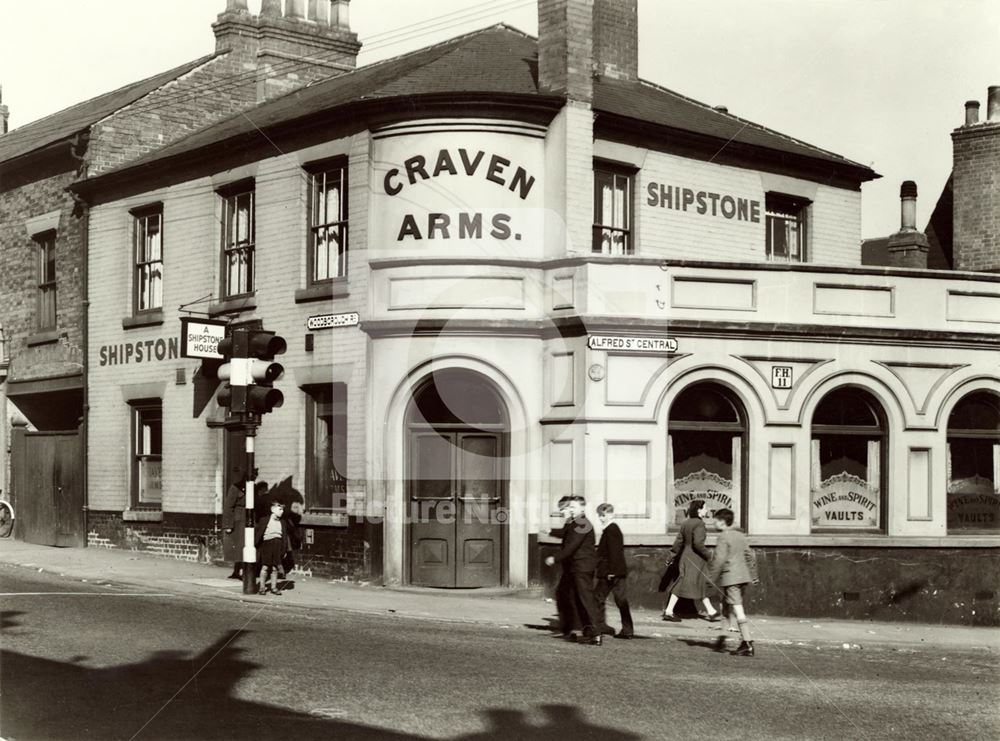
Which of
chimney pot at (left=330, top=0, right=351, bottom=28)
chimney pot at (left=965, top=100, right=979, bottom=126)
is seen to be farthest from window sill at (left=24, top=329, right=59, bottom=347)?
chimney pot at (left=965, top=100, right=979, bottom=126)

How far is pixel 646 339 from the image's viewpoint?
18.6 m

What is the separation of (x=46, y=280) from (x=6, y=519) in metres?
5.06

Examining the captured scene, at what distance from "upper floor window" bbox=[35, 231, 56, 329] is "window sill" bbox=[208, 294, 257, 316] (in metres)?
5.65

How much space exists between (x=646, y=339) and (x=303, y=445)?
595 cm

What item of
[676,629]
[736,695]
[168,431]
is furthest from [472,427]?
[736,695]

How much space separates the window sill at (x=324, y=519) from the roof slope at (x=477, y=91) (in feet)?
20.6

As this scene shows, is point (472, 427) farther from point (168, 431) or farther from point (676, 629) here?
point (168, 431)

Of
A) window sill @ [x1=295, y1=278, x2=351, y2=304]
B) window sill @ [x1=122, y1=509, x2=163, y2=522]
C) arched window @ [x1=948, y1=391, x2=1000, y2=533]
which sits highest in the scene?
window sill @ [x1=295, y1=278, x2=351, y2=304]

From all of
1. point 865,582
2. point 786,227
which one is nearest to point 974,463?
point 865,582

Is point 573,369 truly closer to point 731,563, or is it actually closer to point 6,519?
point 731,563

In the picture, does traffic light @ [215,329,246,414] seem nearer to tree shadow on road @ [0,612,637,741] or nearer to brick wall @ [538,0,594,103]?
tree shadow on road @ [0,612,637,741]

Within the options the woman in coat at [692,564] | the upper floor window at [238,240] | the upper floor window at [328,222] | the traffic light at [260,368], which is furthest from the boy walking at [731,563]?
the upper floor window at [238,240]

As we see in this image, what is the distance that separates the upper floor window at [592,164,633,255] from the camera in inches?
821

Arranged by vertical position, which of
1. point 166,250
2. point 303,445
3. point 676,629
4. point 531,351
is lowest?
point 676,629
